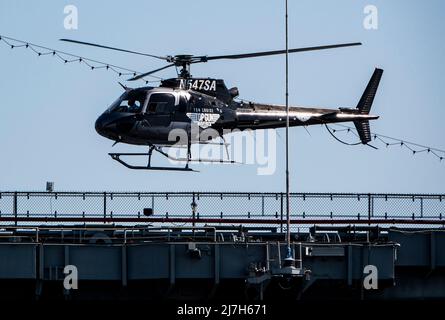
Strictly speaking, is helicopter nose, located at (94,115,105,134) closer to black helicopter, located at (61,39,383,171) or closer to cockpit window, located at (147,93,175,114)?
black helicopter, located at (61,39,383,171)

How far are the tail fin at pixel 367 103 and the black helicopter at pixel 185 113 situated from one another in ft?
5.56

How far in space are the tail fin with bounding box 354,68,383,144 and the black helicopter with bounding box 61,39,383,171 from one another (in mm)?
1693

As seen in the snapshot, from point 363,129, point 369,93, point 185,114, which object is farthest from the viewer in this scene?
point 369,93

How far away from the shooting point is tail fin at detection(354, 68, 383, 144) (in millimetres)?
68688

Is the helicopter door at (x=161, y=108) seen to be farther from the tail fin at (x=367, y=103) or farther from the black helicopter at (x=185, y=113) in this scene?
the tail fin at (x=367, y=103)

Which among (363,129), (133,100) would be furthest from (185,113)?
(363,129)

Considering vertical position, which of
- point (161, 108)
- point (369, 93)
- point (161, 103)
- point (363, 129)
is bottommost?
point (363, 129)

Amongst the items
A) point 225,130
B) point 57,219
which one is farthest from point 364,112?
point 57,219

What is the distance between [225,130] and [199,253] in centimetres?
2179

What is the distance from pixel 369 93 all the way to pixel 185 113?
1179 centimetres

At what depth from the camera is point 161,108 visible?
62281mm

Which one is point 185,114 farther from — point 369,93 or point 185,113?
point 369,93

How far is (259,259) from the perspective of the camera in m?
44.1

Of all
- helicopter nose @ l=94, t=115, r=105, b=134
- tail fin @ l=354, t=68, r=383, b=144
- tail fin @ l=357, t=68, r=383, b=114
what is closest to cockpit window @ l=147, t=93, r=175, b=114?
helicopter nose @ l=94, t=115, r=105, b=134
